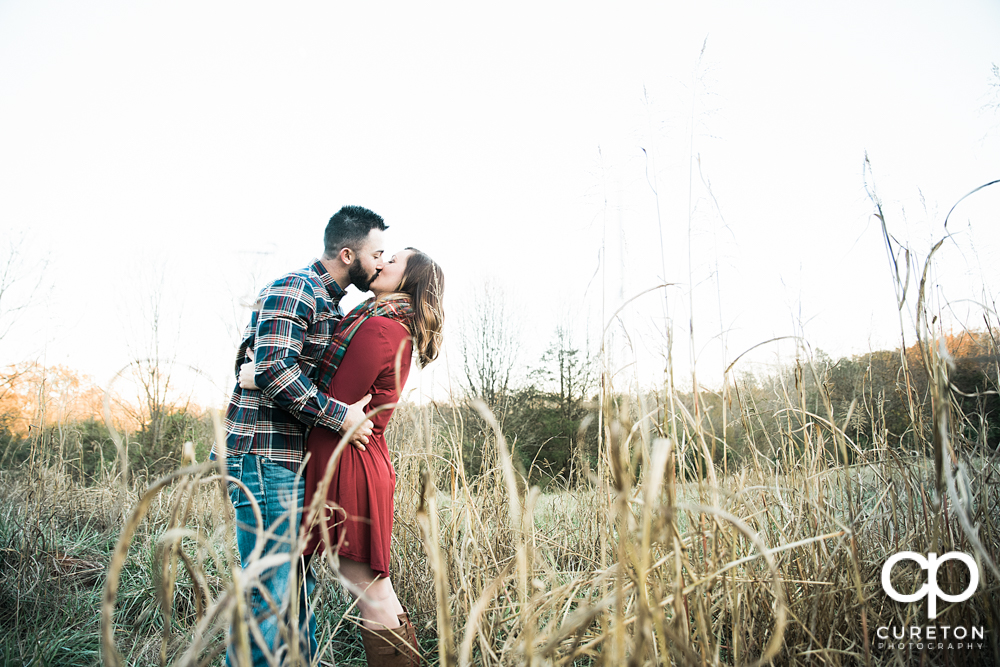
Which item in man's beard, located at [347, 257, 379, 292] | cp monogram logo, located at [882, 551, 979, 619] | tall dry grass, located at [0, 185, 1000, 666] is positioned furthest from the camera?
man's beard, located at [347, 257, 379, 292]

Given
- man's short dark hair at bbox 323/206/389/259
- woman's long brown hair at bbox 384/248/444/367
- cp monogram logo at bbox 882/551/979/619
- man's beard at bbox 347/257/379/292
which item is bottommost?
cp monogram logo at bbox 882/551/979/619

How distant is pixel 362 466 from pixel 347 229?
0.92 metres

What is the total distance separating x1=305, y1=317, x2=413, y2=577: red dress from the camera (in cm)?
149

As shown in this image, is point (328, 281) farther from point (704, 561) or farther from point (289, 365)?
point (704, 561)

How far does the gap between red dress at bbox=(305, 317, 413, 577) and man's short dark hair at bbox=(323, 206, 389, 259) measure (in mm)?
465

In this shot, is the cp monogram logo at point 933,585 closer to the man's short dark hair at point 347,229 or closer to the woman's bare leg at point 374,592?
the woman's bare leg at point 374,592

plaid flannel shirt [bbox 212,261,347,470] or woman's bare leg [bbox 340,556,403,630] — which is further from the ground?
plaid flannel shirt [bbox 212,261,347,470]

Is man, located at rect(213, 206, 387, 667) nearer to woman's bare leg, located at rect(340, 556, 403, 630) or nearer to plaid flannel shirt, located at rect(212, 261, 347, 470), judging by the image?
plaid flannel shirt, located at rect(212, 261, 347, 470)

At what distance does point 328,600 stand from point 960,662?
2178mm

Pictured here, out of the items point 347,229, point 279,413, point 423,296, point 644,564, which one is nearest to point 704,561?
point 644,564

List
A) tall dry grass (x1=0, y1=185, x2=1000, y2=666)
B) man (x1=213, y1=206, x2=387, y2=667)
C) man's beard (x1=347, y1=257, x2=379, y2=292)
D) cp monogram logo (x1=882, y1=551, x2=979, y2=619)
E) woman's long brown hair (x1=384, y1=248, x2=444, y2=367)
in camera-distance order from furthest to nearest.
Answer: man's beard (x1=347, y1=257, x2=379, y2=292)
woman's long brown hair (x1=384, y1=248, x2=444, y2=367)
man (x1=213, y1=206, x2=387, y2=667)
cp monogram logo (x1=882, y1=551, x2=979, y2=619)
tall dry grass (x1=0, y1=185, x2=1000, y2=666)

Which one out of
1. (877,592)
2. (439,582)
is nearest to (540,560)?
(439,582)

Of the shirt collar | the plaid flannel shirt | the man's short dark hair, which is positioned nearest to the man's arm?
the plaid flannel shirt

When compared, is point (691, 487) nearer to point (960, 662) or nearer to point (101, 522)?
point (960, 662)
